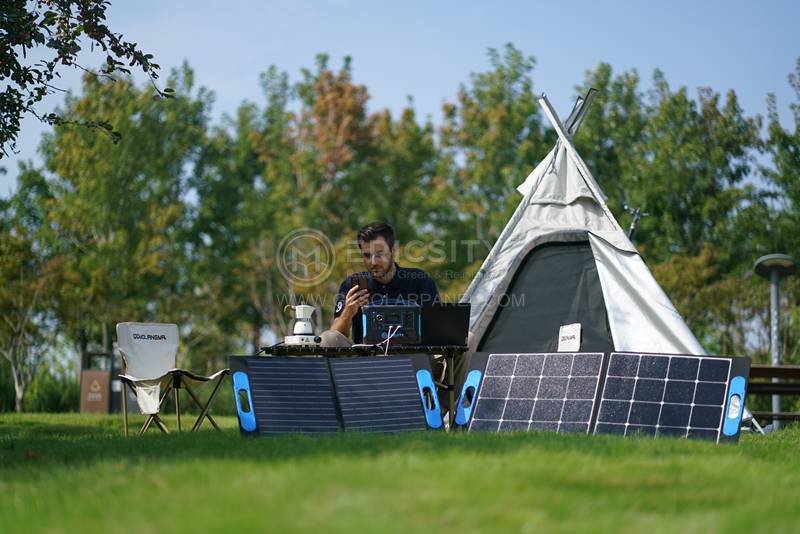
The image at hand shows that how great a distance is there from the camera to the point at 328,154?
27422mm

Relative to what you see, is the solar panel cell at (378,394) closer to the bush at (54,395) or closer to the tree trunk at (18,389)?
the bush at (54,395)

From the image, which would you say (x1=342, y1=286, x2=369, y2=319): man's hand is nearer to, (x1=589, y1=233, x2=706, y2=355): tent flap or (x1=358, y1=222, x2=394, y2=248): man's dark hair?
(x1=358, y1=222, x2=394, y2=248): man's dark hair

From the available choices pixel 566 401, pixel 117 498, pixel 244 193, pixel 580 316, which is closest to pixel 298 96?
pixel 244 193

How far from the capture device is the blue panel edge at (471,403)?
5.84 meters

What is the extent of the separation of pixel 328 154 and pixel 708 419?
896 inches

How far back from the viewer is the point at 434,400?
5.65m

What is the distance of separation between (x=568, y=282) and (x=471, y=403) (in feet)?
10.9

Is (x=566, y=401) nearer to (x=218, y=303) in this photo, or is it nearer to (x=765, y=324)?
(x=765, y=324)

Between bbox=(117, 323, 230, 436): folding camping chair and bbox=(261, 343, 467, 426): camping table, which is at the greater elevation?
bbox=(261, 343, 467, 426): camping table

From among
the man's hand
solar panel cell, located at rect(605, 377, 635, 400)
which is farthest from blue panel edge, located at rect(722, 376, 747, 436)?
the man's hand

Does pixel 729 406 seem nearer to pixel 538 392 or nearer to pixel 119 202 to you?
pixel 538 392

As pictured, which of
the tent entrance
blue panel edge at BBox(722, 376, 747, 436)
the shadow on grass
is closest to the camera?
the shadow on grass

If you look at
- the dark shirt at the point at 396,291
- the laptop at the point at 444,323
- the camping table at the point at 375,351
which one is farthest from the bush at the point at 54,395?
the laptop at the point at 444,323

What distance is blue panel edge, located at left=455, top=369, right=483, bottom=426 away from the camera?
230 inches
